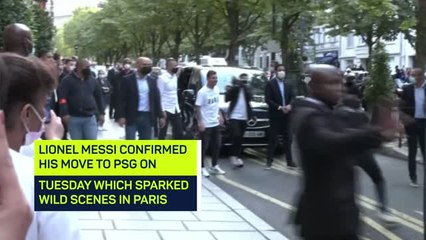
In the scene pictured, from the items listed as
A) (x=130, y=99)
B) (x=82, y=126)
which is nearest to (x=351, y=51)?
(x=130, y=99)

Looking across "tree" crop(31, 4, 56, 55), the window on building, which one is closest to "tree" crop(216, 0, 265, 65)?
"tree" crop(31, 4, 56, 55)

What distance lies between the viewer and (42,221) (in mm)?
1778

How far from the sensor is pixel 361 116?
4.05 metres

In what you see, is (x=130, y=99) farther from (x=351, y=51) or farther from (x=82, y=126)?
(x=351, y=51)

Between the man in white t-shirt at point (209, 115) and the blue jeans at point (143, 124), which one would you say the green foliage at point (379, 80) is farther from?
the blue jeans at point (143, 124)

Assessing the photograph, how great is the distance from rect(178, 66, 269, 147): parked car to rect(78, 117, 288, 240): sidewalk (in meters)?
5.88

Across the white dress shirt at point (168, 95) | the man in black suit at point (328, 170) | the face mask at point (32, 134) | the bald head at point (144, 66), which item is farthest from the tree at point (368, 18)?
the face mask at point (32, 134)

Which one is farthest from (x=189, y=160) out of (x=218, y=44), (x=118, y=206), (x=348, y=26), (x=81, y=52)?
(x=81, y=52)

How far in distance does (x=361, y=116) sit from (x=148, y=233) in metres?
3.41

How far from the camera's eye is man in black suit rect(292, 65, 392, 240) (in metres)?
3.73

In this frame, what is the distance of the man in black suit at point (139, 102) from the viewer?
1055 cm

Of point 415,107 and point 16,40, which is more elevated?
point 16,40

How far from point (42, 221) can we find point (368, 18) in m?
28.5

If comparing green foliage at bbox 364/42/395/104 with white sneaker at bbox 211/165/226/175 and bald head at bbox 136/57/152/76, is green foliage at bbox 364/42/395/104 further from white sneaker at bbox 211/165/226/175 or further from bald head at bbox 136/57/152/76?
bald head at bbox 136/57/152/76
